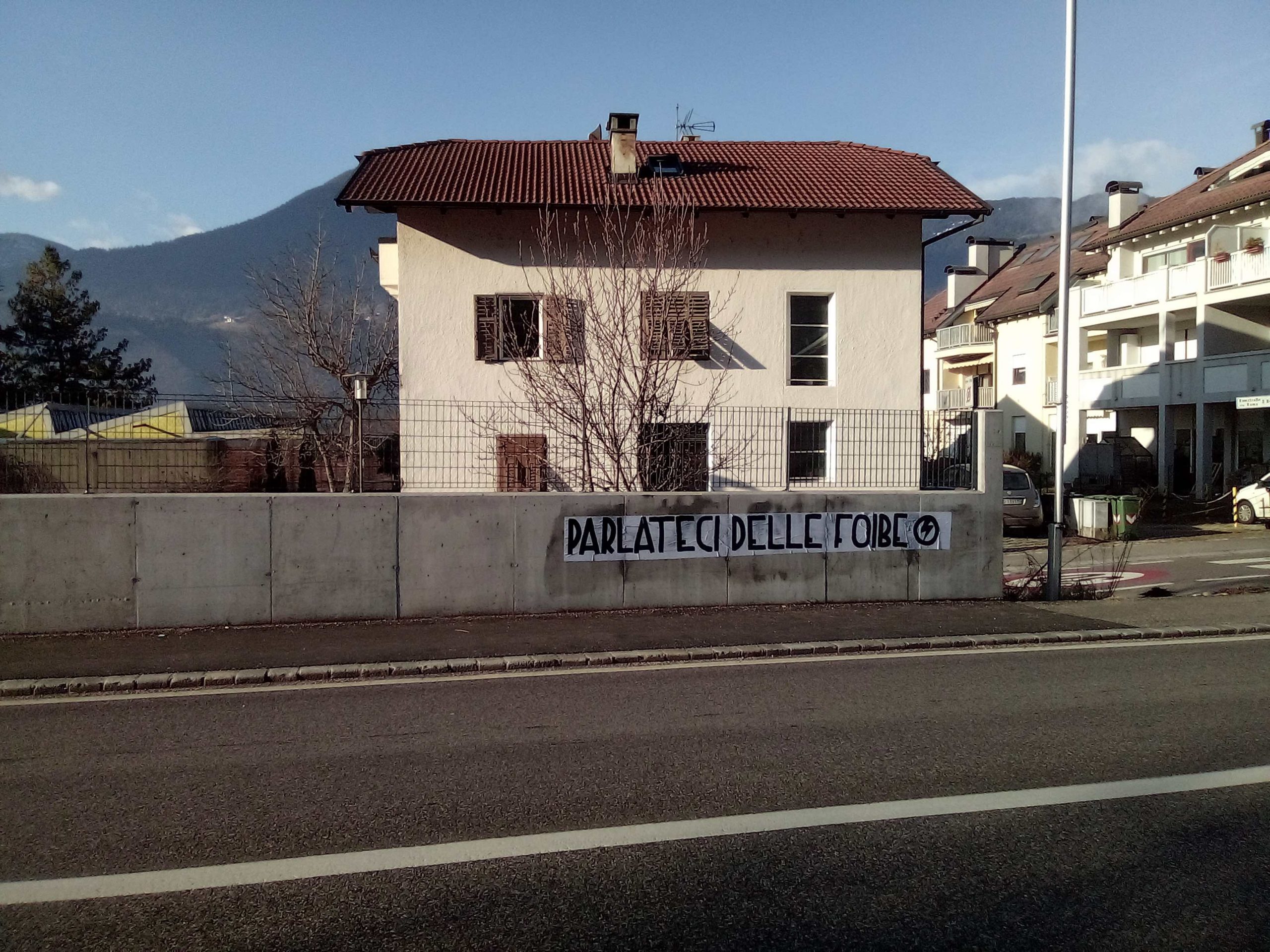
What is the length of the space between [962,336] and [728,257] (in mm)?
29357

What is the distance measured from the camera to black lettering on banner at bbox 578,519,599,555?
11.2 meters

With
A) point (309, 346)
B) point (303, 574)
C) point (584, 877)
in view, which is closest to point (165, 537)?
point (303, 574)

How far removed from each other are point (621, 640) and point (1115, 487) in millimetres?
27218

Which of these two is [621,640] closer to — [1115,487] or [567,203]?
[567,203]

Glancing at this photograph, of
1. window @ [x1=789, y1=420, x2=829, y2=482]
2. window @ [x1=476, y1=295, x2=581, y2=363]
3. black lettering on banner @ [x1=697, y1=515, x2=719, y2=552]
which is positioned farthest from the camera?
window @ [x1=476, y1=295, x2=581, y2=363]

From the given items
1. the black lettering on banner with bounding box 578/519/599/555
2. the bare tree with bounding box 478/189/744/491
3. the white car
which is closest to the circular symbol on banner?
the bare tree with bounding box 478/189/744/491

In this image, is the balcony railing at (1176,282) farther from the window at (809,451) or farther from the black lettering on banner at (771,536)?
the black lettering on banner at (771,536)

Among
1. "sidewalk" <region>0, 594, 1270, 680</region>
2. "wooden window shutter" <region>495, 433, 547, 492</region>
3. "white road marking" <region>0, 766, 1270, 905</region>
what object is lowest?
"sidewalk" <region>0, 594, 1270, 680</region>

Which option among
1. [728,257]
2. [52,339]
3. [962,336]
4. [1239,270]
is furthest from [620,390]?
[52,339]

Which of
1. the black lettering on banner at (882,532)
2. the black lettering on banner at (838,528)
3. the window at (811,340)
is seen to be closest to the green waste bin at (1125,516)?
the window at (811,340)

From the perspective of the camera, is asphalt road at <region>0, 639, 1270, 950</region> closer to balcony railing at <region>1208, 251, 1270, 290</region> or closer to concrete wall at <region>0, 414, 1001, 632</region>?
concrete wall at <region>0, 414, 1001, 632</region>

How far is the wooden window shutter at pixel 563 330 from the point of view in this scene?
553 inches

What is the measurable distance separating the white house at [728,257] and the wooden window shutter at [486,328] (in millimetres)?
34

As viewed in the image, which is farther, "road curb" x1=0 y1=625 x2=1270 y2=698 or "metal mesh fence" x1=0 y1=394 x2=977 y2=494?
"metal mesh fence" x1=0 y1=394 x2=977 y2=494
